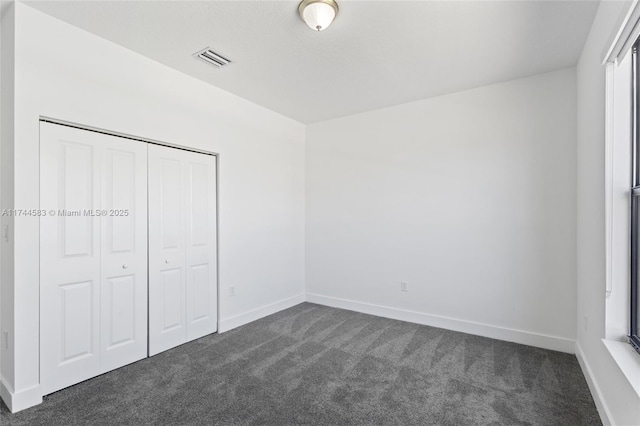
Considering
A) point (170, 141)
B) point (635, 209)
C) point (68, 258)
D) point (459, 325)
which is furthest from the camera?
point (459, 325)

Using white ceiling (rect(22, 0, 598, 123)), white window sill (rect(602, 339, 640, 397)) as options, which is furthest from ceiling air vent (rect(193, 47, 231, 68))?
white window sill (rect(602, 339, 640, 397))

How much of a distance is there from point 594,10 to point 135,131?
3.65 meters

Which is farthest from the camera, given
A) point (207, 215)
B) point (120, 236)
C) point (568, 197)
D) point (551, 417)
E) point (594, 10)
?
point (207, 215)

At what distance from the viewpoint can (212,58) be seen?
9.23 ft

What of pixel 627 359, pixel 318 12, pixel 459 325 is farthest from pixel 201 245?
pixel 627 359

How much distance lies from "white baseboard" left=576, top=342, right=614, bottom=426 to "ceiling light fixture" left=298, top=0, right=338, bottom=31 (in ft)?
9.89

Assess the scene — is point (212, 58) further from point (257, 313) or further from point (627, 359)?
point (627, 359)

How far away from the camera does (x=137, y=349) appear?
9.19 feet

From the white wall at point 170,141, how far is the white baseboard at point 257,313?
0.02 metres

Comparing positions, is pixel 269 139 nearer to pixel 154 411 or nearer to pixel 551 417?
pixel 154 411

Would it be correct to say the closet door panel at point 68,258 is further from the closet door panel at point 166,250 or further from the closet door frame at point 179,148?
the closet door panel at point 166,250

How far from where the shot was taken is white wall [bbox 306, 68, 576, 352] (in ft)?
9.98

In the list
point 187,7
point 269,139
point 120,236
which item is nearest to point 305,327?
point 120,236

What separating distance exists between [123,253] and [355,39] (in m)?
2.68
